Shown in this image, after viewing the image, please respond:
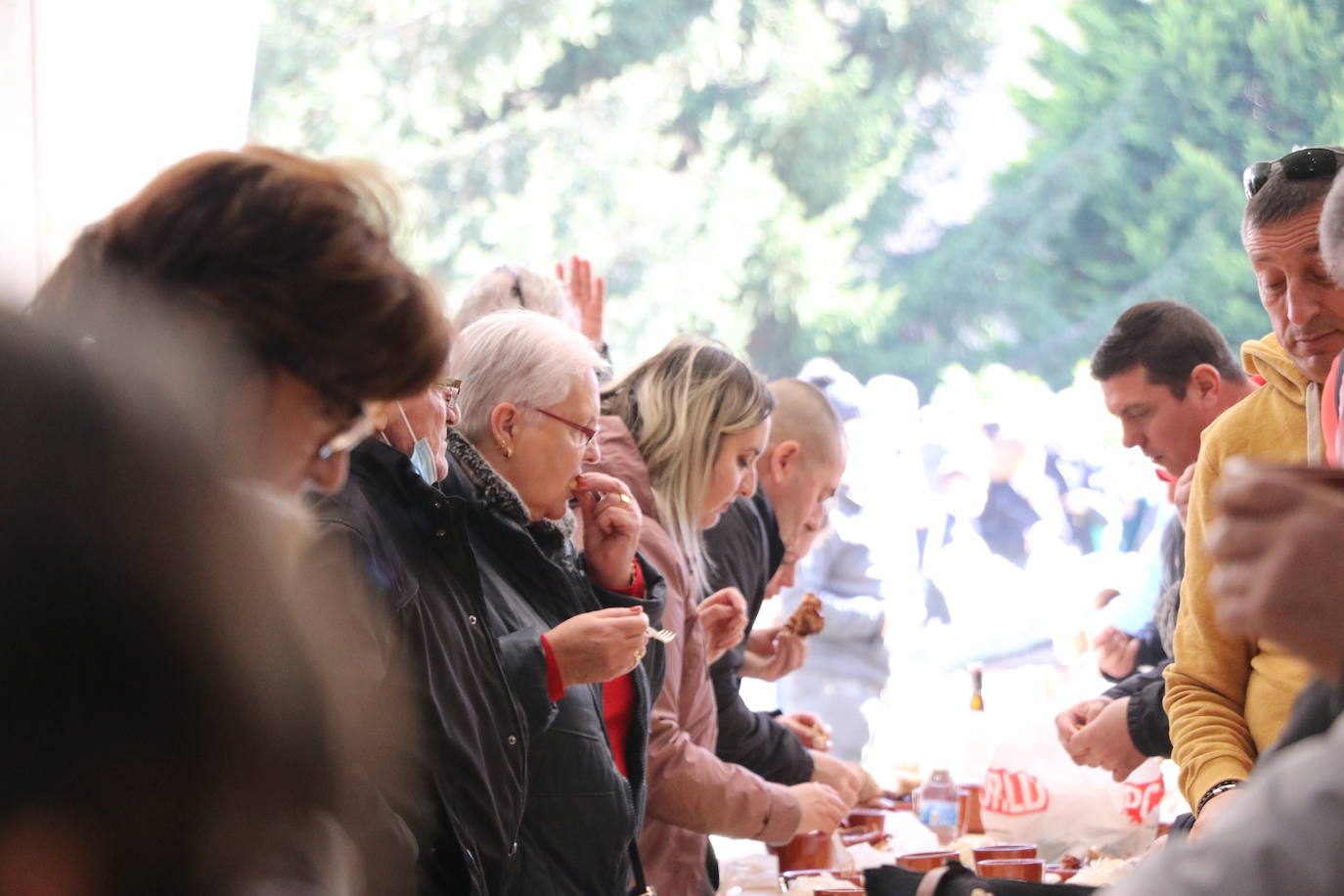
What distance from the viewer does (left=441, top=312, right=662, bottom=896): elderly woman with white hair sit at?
1782 mm

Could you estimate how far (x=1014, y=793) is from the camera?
2.66 metres

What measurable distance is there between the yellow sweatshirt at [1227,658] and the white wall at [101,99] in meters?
1.71

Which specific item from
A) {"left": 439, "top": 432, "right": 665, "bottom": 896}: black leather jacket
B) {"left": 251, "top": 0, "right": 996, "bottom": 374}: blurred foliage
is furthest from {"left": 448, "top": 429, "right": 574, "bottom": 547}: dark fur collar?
{"left": 251, "top": 0, "right": 996, "bottom": 374}: blurred foliage

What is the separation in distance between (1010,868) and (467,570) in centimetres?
95

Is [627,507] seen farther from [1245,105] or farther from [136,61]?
[1245,105]

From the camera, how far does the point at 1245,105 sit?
40.1 ft

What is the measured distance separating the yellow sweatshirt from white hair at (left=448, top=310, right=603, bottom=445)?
913 millimetres

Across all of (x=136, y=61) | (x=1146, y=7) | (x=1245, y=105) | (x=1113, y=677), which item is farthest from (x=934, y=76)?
(x=136, y=61)

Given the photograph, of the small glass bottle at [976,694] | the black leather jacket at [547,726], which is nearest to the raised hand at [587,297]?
the small glass bottle at [976,694]

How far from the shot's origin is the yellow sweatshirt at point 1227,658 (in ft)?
5.67

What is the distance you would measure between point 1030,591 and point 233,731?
496cm

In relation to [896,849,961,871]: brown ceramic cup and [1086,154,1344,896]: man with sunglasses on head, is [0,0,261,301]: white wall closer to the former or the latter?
[896,849,961,871]: brown ceramic cup

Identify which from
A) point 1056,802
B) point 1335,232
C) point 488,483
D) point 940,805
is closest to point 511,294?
point 488,483

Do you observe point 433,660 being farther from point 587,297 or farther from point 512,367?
point 587,297
